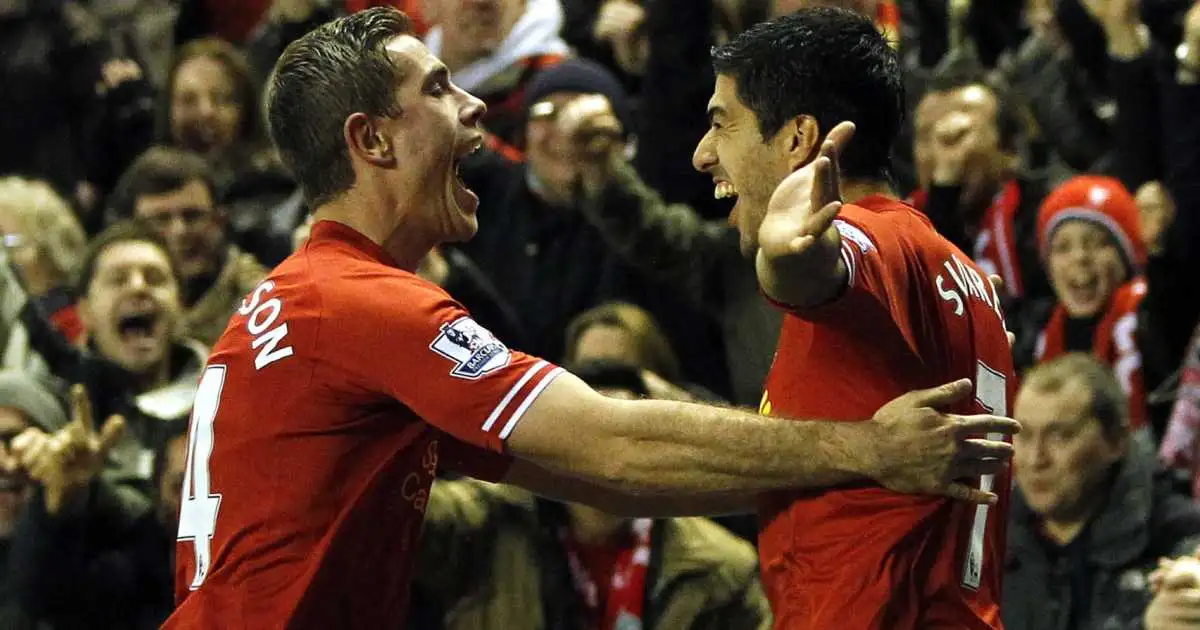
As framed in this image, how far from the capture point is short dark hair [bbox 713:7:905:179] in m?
3.65

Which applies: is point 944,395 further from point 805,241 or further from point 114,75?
point 114,75

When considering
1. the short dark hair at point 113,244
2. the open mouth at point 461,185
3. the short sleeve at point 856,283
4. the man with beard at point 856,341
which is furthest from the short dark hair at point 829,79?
the short dark hair at point 113,244

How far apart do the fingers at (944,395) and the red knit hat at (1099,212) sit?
133 inches

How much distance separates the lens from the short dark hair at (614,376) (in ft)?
19.1

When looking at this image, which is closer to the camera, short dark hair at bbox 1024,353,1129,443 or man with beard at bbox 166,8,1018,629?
man with beard at bbox 166,8,1018,629

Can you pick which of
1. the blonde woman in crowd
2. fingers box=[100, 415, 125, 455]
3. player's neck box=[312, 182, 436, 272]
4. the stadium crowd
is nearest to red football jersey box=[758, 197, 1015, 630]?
player's neck box=[312, 182, 436, 272]

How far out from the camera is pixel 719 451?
3.63 m

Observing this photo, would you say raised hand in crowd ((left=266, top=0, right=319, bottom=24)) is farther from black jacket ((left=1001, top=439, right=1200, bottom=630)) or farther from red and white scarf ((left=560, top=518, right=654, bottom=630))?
black jacket ((left=1001, top=439, right=1200, bottom=630))

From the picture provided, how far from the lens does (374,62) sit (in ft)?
12.9

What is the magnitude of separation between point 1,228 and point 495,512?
2797 mm

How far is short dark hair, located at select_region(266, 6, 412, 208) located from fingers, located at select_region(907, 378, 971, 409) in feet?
3.79

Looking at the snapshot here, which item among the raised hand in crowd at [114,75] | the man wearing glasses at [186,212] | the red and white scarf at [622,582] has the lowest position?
the red and white scarf at [622,582]

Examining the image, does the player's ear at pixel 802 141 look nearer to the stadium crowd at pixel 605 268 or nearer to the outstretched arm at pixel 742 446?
the outstretched arm at pixel 742 446

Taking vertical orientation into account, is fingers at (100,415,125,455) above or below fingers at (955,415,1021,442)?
below
